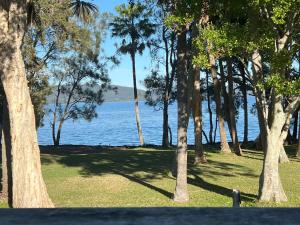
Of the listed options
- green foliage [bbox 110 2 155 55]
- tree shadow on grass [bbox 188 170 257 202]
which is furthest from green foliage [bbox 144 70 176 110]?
tree shadow on grass [bbox 188 170 257 202]

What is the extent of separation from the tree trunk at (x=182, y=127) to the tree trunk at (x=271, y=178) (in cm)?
230

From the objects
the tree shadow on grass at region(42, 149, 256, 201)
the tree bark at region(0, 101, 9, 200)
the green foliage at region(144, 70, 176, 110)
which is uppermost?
the green foliage at region(144, 70, 176, 110)

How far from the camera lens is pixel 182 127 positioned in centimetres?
1527

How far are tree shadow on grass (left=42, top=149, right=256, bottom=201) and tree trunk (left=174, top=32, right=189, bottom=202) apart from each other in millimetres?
941

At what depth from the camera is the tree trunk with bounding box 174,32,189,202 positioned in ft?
48.4

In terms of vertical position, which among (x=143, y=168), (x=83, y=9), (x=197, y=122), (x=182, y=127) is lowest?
(x=143, y=168)

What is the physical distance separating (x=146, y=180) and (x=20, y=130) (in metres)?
8.31

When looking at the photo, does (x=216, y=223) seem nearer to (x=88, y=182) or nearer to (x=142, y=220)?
(x=142, y=220)

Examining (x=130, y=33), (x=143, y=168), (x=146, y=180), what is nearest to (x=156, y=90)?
(x=130, y=33)

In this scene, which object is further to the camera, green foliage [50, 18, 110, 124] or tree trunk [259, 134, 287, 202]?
green foliage [50, 18, 110, 124]

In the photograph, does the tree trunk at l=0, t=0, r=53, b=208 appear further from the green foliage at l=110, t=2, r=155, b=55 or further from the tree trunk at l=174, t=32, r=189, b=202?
the green foliage at l=110, t=2, r=155, b=55

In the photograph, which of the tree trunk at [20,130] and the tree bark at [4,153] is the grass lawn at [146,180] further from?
the tree trunk at [20,130]

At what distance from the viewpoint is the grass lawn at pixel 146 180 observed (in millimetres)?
14680

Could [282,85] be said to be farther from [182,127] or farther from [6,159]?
[6,159]
